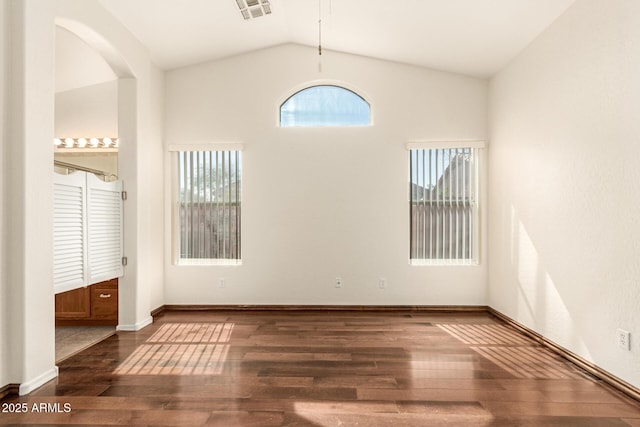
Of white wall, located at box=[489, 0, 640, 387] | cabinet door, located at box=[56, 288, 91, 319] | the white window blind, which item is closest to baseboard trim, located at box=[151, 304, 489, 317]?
white wall, located at box=[489, 0, 640, 387]

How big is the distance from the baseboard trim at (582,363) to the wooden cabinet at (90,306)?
4.44 meters

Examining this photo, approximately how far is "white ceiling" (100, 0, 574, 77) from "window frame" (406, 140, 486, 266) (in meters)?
0.91

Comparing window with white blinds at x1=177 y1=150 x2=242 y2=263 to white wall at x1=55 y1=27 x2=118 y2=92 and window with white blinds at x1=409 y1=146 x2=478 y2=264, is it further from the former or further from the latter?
window with white blinds at x1=409 y1=146 x2=478 y2=264

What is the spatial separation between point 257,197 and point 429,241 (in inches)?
91.1

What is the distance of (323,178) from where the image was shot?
15.4 ft

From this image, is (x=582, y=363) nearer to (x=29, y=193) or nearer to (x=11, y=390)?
(x=11, y=390)

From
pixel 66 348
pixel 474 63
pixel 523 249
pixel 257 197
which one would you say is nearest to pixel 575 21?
pixel 474 63

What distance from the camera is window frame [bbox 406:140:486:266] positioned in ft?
15.2

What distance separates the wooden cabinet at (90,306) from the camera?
4.05m

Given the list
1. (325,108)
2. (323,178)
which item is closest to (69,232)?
(323,178)

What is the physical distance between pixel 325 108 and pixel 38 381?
13.0 ft

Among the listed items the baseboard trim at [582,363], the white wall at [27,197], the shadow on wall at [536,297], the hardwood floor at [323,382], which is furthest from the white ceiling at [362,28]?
the hardwood floor at [323,382]

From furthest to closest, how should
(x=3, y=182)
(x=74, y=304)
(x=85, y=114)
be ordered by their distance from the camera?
(x=85, y=114) → (x=74, y=304) → (x=3, y=182)

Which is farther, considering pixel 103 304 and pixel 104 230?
pixel 103 304
